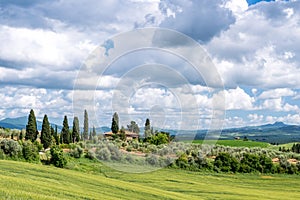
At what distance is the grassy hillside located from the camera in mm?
21094

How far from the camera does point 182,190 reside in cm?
4050

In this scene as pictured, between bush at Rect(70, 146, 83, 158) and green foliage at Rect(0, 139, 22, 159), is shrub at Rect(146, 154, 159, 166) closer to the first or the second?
bush at Rect(70, 146, 83, 158)

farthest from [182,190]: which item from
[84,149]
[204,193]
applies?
[84,149]

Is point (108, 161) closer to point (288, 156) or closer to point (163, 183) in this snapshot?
point (163, 183)

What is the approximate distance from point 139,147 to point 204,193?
34.8 metres

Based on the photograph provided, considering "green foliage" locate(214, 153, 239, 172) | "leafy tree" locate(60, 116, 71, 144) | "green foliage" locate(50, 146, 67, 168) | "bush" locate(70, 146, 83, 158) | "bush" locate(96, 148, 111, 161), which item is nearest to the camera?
"green foliage" locate(50, 146, 67, 168)

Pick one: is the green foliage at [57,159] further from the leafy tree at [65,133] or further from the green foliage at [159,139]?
the leafy tree at [65,133]

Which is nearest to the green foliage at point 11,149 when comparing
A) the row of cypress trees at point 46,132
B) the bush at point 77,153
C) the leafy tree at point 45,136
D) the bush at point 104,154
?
the bush at point 77,153

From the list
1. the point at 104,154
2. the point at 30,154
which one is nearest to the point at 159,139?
the point at 104,154

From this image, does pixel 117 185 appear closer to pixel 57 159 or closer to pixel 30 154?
pixel 57 159

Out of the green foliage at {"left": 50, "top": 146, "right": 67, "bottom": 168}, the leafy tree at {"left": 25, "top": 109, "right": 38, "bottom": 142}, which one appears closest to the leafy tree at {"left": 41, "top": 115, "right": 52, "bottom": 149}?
the leafy tree at {"left": 25, "top": 109, "right": 38, "bottom": 142}

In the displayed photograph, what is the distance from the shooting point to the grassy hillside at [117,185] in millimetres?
21094

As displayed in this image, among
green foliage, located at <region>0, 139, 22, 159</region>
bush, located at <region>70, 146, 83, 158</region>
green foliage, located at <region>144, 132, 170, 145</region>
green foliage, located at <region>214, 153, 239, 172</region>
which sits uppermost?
green foliage, located at <region>144, 132, 170, 145</region>

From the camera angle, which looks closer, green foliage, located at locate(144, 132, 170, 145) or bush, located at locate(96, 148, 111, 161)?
bush, located at locate(96, 148, 111, 161)
